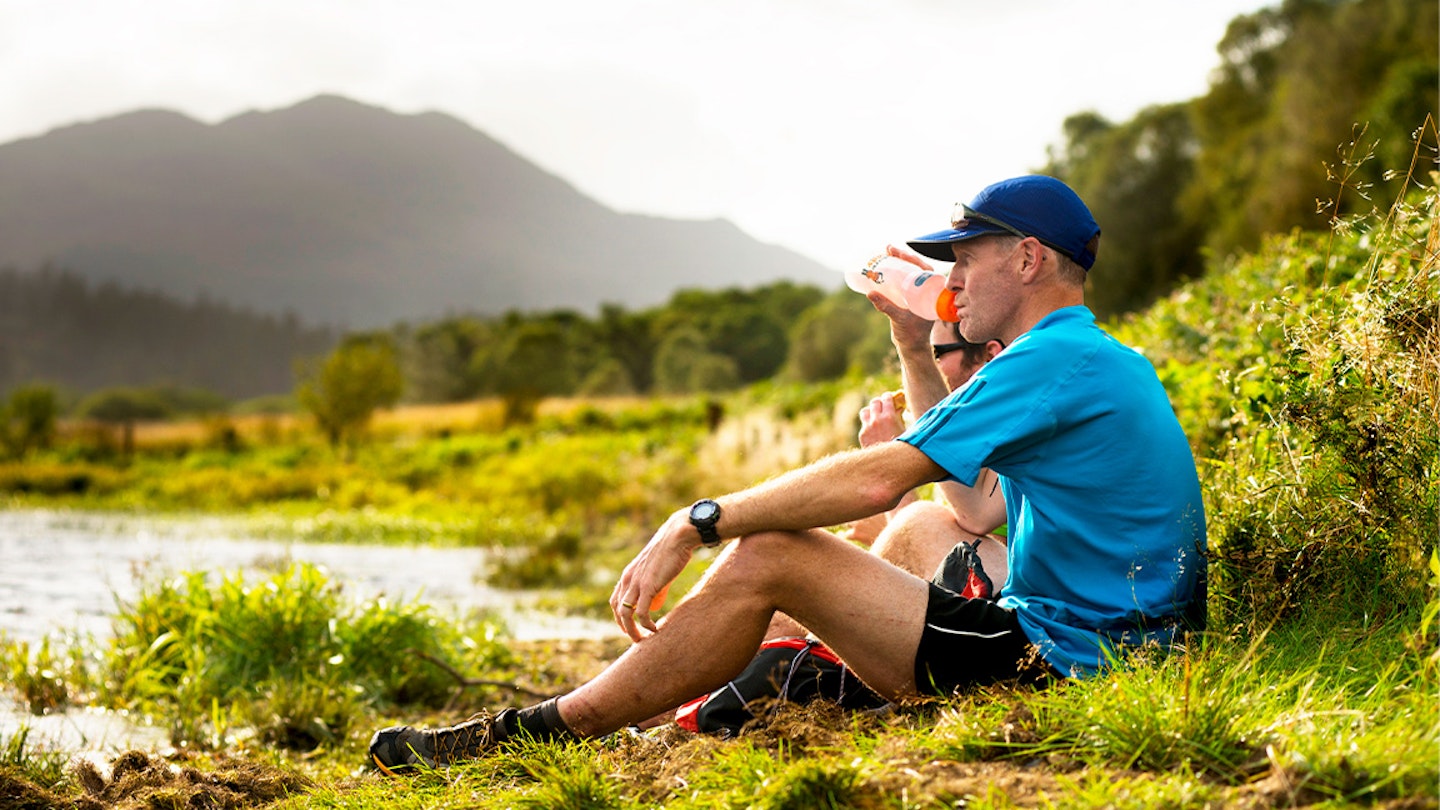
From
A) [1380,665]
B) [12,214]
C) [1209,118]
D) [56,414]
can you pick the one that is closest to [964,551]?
Result: [1380,665]

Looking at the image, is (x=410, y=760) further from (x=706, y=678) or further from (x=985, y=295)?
(x=985, y=295)

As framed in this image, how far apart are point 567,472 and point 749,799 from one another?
1556cm

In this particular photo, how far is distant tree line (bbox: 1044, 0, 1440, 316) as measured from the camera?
2330 centimetres

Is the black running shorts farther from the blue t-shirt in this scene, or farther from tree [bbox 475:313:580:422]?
tree [bbox 475:313:580:422]

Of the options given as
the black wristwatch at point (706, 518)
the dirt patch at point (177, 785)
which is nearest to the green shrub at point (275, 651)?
the dirt patch at point (177, 785)

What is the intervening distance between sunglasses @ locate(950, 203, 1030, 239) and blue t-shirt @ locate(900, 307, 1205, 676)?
26cm

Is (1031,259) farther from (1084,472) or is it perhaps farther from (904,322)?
(904,322)

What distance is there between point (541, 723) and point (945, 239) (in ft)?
5.59

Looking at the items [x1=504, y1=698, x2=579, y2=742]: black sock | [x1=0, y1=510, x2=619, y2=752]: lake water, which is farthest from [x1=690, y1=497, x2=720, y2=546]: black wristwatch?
[x1=0, y1=510, x2=619, y2=752]: lake water

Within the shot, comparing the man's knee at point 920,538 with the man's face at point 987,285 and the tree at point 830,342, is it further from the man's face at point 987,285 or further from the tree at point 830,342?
the tree at point 830,342

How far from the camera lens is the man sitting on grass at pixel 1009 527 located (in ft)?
9.22

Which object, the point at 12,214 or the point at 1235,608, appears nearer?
the point at 1235,608

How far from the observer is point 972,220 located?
3.06 metres

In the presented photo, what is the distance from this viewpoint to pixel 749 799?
241 centimetres
